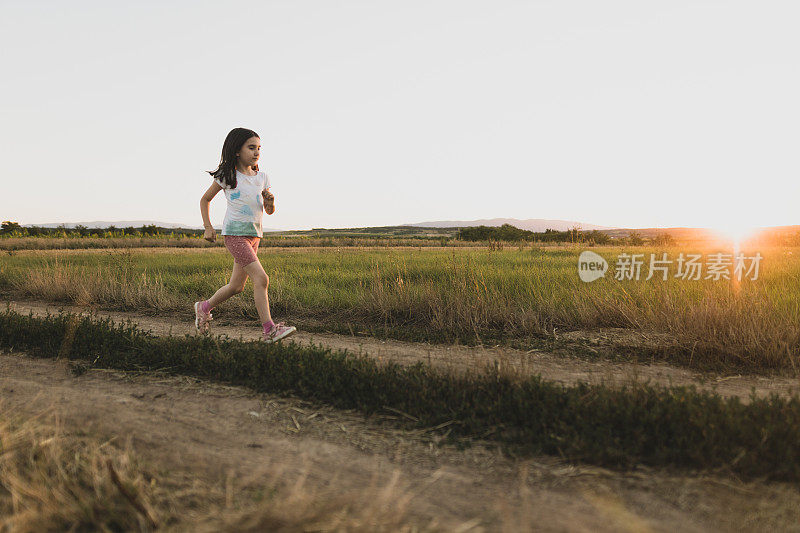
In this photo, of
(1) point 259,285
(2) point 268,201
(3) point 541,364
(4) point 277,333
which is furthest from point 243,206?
(3) point 541,364

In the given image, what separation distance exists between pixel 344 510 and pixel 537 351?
13.3ft

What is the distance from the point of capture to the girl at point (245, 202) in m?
5.89

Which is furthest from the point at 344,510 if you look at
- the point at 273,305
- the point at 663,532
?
the point at 273,305

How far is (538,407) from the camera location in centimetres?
367

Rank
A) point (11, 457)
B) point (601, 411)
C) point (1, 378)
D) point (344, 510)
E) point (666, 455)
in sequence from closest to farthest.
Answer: point (344, 510)
point (11, 457)
point (666, 455)
point (601, 411)
point (1, 378)

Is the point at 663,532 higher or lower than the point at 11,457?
lower

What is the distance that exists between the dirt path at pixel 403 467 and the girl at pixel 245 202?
1.67 meters

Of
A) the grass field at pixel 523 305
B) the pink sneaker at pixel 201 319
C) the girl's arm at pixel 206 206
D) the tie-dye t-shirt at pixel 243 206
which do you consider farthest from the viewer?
the pink sneaker at pixel 201 319

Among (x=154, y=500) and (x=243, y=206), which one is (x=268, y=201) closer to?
(x=243, y=206)

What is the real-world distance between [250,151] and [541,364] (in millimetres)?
3966

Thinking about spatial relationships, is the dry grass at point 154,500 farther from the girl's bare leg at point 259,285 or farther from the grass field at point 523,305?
the grass field at point 523,305

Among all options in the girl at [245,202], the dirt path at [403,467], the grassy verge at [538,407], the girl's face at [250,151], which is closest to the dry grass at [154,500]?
the dirt path at [403,467]

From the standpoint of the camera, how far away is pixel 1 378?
15.8 feet

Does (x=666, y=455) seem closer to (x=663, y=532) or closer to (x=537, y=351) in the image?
(x=663, y=532)
